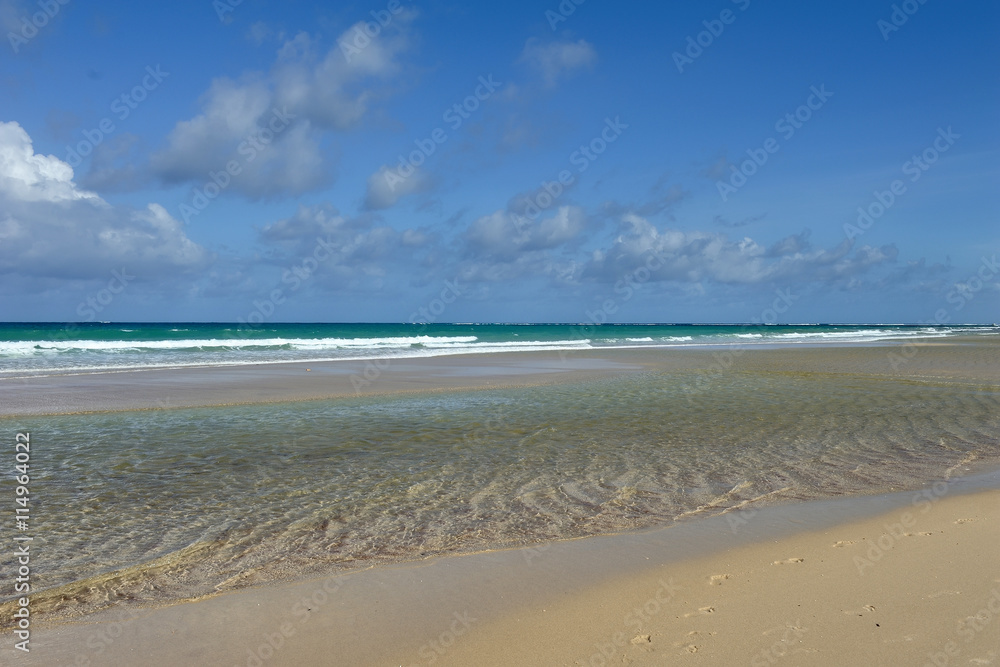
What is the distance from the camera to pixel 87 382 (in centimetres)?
1994

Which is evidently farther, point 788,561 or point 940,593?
point 788,561

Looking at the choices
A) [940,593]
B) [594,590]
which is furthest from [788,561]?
[594,590]

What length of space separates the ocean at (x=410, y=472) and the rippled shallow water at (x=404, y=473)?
32mm

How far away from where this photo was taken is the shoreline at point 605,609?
382cm

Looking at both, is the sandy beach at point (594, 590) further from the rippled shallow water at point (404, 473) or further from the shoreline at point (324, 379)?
the shoreline at point (324, 379)

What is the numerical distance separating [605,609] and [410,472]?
4.31 meters

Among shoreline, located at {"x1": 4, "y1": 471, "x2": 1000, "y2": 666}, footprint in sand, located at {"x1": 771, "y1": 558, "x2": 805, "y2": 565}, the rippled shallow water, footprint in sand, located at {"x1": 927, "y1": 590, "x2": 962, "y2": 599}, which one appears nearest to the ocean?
the rippled shallow water

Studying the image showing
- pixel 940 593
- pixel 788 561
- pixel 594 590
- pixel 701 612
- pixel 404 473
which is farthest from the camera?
pixel 404 473

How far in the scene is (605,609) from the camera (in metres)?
4.41

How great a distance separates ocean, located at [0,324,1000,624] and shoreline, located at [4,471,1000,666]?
395mm

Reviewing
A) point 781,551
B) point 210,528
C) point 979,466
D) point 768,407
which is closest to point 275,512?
point 210,528

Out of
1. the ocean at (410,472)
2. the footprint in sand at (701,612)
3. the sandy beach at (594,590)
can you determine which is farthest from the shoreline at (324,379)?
the footprint in sand at (701,612)

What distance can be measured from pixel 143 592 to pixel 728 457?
760 cm

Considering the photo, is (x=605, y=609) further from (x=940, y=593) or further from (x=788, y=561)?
(x=940, y=593)
